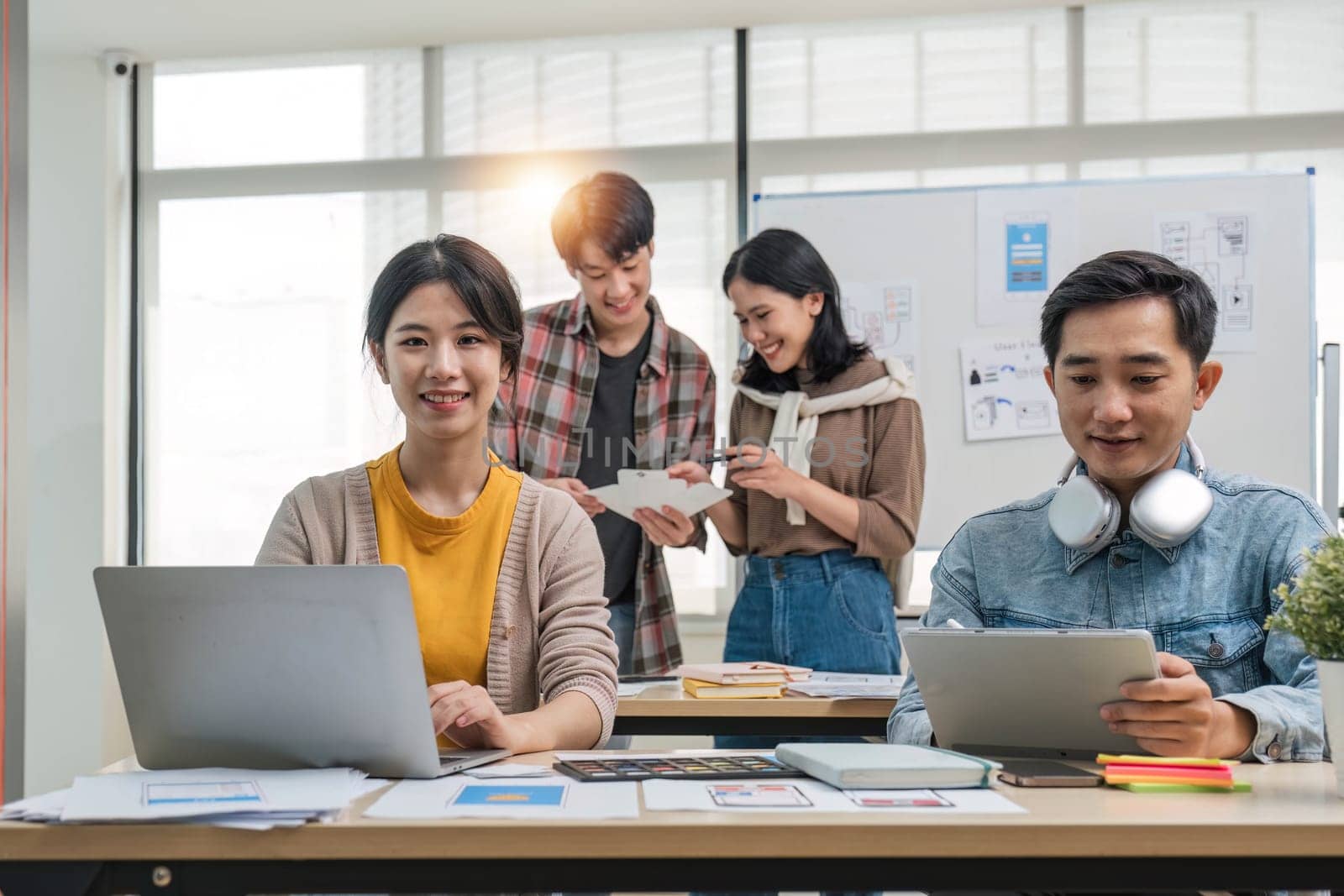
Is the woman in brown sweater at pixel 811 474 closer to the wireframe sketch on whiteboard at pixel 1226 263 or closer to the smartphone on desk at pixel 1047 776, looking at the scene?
the smartphone on desk at pixel 1047 776

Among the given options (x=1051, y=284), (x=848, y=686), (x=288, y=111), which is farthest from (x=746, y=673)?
(x=288, y=111)

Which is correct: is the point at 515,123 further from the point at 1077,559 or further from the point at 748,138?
the point at 1077,559

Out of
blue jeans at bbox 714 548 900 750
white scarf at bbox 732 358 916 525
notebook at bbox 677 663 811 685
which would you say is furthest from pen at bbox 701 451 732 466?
notebook at bbox 677 663 811 685

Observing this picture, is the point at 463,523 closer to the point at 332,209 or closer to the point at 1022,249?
the point at 1022,249

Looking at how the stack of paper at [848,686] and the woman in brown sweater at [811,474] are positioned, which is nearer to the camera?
the stack of paper at [848,686]

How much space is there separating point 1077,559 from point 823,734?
584 millimetres

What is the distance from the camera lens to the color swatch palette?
124 cm

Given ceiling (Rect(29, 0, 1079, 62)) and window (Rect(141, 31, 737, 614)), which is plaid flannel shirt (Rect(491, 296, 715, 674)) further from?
ceiling (Rect(29, 0, 1079, 62))

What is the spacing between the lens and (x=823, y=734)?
2.04 m

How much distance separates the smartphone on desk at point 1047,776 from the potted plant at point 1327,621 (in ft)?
0.70

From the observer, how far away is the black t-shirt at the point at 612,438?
3115mm

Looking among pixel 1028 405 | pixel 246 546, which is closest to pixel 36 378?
pixel 246 546

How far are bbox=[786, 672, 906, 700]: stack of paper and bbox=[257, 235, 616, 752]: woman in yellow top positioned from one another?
486mm

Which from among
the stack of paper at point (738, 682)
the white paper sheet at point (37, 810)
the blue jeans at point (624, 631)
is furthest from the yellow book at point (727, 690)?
the white paper sheet at point (37, 810)
